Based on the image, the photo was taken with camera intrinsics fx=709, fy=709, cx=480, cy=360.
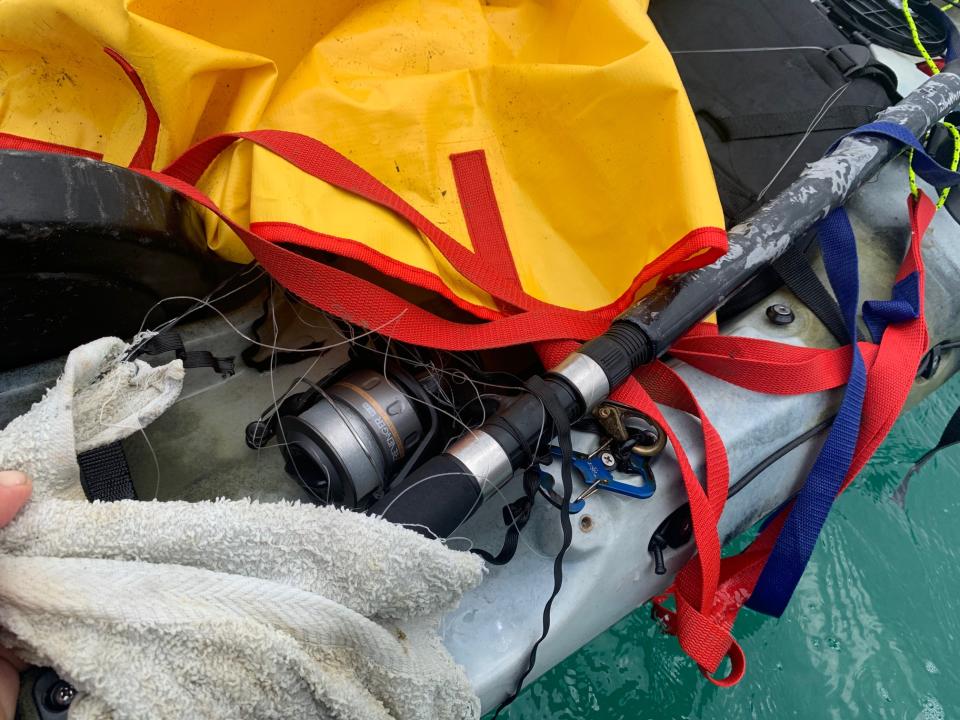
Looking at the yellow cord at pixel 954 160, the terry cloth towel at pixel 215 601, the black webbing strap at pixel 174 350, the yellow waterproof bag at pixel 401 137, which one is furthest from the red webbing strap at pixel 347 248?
the yellow cord at pixel 954 160

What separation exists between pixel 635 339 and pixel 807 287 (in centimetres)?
40

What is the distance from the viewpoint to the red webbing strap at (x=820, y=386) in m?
0.96

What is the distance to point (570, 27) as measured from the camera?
102cm

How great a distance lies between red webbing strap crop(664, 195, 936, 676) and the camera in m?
0.96

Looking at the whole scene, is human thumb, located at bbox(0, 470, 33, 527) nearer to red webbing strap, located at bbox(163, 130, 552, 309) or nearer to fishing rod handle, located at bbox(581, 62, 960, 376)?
red webbing strap, located at bbox(163, 130, 552, 309)

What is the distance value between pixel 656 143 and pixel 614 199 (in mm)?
88

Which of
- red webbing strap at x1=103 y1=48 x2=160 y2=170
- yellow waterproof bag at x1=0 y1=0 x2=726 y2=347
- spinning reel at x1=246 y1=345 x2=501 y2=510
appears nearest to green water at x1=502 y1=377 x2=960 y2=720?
spinning reel at x1=246 y1=345 x2=501 y2=510

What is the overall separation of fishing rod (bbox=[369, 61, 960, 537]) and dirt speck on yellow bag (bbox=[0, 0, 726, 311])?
0.06 metres

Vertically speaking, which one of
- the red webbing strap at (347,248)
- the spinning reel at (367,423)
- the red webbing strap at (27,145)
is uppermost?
the red webbing strap at (27,145)

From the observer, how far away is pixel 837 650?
130cm

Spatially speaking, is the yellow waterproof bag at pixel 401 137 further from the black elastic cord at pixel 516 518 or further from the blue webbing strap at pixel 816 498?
the blue webbing strap at pixel 816 498

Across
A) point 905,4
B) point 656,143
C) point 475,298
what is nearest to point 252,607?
point 475,298

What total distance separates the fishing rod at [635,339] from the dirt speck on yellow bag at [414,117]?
0.21 feet

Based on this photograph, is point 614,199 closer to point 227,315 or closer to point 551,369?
point 551,369
